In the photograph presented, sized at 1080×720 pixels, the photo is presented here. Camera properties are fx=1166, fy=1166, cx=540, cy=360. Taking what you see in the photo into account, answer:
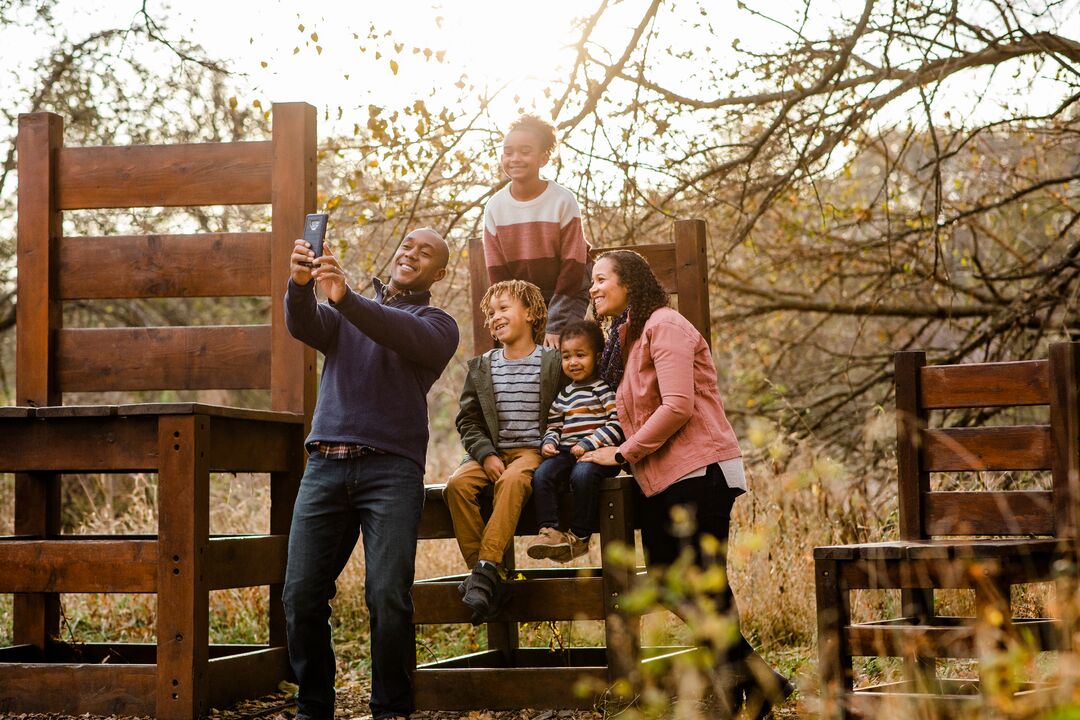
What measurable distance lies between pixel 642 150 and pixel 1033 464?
361 centimetres

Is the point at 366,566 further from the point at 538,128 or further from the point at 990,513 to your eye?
the point at 990,513

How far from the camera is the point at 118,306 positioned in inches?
416

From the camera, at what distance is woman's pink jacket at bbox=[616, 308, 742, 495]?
384 cm

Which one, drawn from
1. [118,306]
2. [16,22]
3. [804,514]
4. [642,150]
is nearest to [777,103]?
[642,150]

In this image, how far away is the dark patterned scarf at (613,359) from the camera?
4094 millimetres

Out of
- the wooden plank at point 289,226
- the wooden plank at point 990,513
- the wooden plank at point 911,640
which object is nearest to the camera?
the wooden plank at point 911,640

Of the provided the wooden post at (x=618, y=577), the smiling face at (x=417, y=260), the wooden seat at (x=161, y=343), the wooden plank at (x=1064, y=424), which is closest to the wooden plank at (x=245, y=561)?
the wooden seat at (x=161, y=343)

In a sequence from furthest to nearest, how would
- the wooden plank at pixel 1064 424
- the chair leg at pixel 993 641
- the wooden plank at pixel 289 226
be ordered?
the wooden plank at pixel 289 226
the wooden plank at pixel 1064 424
the chair leg at pixel 993 641

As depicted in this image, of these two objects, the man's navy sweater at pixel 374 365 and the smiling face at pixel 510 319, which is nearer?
the man's navy sweater at pixel 374 365

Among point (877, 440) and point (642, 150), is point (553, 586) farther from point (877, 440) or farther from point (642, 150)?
point (877, 440)

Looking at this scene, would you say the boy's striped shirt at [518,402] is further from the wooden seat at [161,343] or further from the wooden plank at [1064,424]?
the wooden plank at [1064,424]

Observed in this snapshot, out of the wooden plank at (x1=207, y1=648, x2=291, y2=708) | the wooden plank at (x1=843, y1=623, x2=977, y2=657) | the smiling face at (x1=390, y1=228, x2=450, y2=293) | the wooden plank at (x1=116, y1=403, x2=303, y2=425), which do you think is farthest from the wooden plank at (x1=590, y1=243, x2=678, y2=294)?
the wooden plank at (x1=207, y1=648, x2=291, y2=708)

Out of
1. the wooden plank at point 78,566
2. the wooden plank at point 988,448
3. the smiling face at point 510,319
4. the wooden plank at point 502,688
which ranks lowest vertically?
the wooden plank at point 502,688

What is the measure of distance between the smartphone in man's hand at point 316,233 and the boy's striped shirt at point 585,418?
3.35 ft
